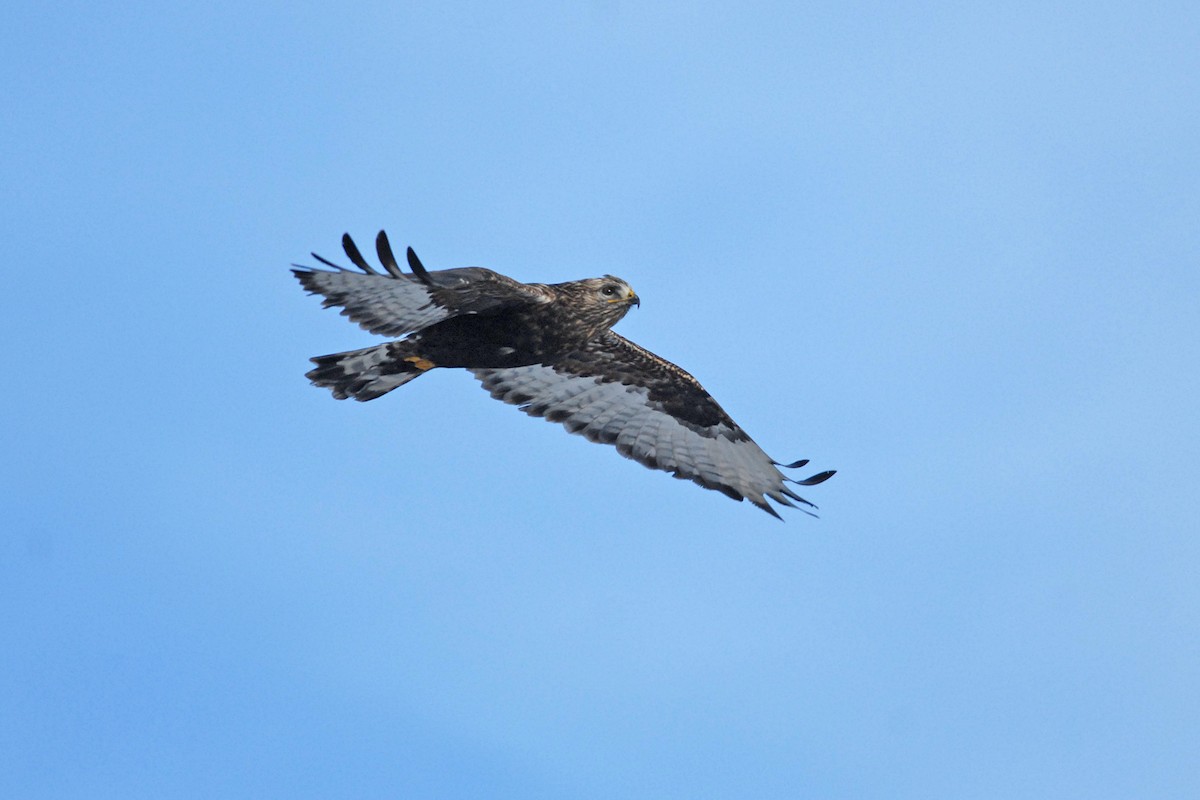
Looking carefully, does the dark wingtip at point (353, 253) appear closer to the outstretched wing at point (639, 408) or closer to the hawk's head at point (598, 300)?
the hawk's head at point (598, 300)

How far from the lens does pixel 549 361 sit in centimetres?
1560

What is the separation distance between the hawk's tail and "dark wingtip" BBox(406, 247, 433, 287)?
2.30m

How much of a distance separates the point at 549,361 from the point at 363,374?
1873 millimetres

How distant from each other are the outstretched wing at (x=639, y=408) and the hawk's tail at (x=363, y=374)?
1.50 m

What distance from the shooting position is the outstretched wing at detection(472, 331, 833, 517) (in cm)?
1650

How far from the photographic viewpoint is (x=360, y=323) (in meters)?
14.1

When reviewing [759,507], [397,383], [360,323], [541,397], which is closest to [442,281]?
[360,323]

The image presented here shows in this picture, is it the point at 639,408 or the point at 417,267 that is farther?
the point at 639,408

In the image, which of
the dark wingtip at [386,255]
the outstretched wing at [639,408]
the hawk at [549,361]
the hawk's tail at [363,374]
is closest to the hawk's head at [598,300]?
the hawk at [549,361]

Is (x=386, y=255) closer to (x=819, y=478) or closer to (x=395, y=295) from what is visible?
(x=395, y=295)

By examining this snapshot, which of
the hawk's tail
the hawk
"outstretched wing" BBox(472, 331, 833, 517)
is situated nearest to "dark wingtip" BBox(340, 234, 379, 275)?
the hawk

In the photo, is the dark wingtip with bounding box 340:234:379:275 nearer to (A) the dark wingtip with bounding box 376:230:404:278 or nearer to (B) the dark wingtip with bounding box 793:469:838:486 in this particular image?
(A) the dark wingtip with bounding box 376:230:404:278

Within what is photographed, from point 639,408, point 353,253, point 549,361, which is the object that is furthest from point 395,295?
point 639,408

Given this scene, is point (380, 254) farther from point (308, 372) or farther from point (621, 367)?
point (621, 367)
